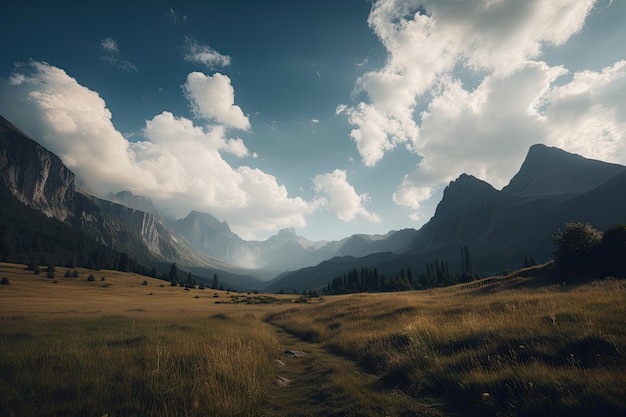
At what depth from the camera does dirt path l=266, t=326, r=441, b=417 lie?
6453mm

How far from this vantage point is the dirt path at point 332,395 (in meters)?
6.45

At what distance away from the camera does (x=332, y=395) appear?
7422 mm

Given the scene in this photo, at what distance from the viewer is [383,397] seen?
7070 mm

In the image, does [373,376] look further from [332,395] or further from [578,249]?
[578,249]

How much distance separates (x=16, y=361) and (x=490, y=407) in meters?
13.7

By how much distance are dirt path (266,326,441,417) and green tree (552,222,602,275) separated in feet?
100

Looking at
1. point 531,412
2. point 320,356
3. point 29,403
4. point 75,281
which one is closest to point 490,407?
point 531,412

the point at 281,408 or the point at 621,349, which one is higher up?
the point at 621,349

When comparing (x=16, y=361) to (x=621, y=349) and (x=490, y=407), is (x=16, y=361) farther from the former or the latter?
(x=621, y=349)

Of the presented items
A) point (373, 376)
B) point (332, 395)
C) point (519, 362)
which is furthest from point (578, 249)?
point (332, 395)

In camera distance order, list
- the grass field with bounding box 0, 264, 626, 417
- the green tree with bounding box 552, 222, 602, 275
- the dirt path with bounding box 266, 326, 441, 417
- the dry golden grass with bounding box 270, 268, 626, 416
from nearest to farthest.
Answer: the dry golden grass with bounding box 270, 268, 626, 416 → the grass field with bounding box 0, 264, 626, 417 → the dirt path with bounding box 266, 326, 441, 417 → the green tree with bounding box 552, 222, 602, 275

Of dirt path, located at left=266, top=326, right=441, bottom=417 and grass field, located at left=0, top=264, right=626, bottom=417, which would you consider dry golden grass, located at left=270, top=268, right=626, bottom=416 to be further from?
dirt path, located at left=266, top=326, right=441, bottom=417

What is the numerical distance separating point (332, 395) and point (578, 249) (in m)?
34.0

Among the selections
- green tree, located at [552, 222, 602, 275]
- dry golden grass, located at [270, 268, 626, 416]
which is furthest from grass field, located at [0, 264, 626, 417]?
green tree, located at [552, 222, 602, 275]
